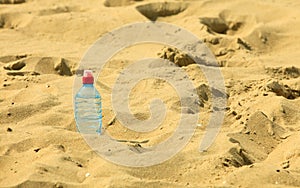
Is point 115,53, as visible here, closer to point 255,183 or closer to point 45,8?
point 45,8

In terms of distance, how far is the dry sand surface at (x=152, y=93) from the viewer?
2424mm

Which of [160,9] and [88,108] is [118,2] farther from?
[88,108]

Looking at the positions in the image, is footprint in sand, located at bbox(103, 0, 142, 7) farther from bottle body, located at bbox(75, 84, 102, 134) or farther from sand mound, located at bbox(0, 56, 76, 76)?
bottle body, located at bbox(75, 84, 102, 134)

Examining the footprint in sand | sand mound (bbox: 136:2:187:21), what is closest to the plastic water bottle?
sand mound (bbox: 136:2:187:21)

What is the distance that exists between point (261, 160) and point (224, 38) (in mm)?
1976

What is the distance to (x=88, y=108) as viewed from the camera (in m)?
3.24

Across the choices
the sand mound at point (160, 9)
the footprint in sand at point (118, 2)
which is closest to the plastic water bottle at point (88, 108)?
the sand mound at point (160, 9)

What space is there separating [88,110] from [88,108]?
0.06 ft

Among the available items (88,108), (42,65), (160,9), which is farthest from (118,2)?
(88,108)

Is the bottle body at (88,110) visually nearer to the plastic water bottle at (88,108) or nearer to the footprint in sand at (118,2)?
the plastic water bottle at (88,108)

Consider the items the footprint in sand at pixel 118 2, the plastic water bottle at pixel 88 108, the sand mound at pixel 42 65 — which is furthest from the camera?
the footprint in sand at pixel 118 2

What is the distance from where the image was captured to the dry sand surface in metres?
2.42

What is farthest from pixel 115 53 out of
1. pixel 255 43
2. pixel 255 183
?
pixel 255 183

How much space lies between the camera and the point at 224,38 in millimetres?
4504
